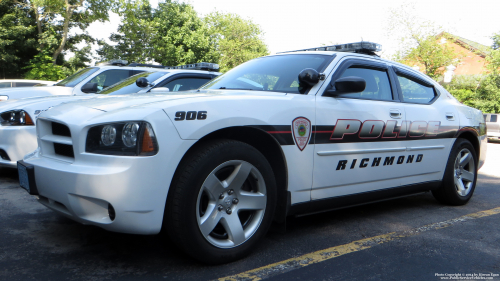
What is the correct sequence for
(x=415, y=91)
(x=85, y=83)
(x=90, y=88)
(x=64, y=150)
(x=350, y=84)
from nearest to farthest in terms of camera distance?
1. (x=64, y=150)
2. (x=350, y=84)
3. (x=415, y=91)
4. (x=90, y=88)
5. (x=85, y=83)

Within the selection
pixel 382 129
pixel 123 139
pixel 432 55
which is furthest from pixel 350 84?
pixel 432 55

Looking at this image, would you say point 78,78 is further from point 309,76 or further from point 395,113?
point 395,113

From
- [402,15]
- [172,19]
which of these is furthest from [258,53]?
[402,15]

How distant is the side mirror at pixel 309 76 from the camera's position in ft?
10.3

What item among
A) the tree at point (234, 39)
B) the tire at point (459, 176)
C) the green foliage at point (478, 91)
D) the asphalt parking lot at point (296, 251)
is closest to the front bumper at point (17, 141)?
the asphalt parking lot at point (296, 251)

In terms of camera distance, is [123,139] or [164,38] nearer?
[123,139]

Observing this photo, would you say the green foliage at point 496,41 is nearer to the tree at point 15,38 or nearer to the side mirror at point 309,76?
the side mirror at point 309,76

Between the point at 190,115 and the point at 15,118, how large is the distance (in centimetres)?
345

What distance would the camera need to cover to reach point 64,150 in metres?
2.53

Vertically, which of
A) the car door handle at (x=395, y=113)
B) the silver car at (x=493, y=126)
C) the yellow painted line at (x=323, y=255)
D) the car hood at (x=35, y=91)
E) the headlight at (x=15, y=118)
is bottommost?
the silver car at (x=493, y=126)

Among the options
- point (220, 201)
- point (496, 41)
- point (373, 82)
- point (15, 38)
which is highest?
point (496, 41)

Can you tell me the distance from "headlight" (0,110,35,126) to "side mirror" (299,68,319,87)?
3376 mm

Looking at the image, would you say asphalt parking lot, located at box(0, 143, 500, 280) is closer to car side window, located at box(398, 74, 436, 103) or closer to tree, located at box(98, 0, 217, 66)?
car side window, located at box(398, 74, 436, 103)

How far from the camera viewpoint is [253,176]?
8.84 ft
